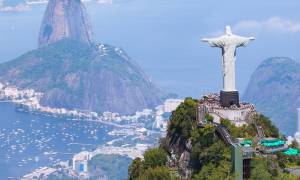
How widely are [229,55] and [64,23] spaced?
96.6 meters

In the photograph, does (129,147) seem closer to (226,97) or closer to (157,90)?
(157,90)

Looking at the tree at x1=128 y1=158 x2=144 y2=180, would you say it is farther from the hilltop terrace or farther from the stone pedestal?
the stone pedestal

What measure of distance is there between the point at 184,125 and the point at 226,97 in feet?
3.74

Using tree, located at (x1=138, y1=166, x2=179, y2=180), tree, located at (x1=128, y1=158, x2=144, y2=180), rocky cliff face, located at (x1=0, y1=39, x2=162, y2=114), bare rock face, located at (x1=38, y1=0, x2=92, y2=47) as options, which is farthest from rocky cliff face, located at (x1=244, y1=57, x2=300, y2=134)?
tree, located at (x1=138, y1=166, x2=179, y2=180)

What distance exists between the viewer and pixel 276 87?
77.6 meters

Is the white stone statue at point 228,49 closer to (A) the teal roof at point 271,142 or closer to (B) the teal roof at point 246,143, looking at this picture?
(A) the teal roof at point 271,142

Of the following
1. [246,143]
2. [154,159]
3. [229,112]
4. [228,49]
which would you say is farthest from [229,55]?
[246,143]

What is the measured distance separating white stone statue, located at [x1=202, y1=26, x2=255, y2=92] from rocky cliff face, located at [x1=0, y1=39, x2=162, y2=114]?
75.5 m

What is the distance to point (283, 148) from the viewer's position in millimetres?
17453

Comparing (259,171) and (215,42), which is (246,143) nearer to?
(259,171)

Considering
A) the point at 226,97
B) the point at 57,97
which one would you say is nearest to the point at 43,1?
the point at 57,97

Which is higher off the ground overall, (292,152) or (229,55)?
(229,55)

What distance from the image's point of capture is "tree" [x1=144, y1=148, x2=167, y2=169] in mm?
19047

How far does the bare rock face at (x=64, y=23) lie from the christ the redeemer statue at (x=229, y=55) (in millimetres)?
95045
